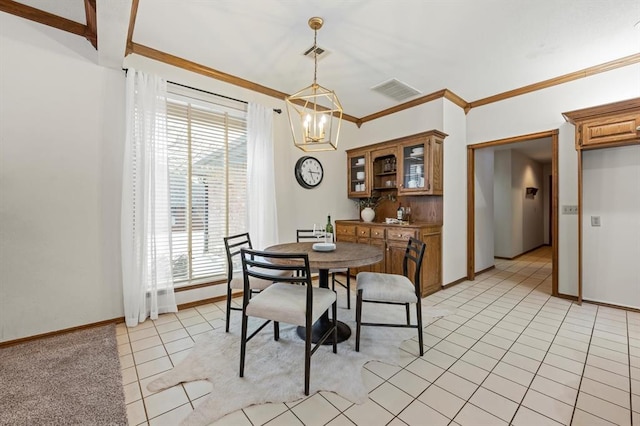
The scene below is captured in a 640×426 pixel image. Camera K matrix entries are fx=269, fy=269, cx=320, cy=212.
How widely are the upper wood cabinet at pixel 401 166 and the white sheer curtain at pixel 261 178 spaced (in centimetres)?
164

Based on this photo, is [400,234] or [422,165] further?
[422,165]

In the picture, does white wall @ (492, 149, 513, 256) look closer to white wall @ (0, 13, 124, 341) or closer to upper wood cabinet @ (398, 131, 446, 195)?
upper wood cabinet @ (398, 131, 446, 195)

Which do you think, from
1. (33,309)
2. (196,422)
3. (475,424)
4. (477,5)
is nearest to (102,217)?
(33,309)

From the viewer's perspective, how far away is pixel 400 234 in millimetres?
3631

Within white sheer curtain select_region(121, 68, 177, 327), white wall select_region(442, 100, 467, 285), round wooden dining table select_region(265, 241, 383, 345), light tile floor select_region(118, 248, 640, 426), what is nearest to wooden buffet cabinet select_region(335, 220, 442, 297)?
white wall select_region(442, 100, 467, 285)

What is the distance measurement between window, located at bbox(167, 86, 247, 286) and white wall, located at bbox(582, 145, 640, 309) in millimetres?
4305

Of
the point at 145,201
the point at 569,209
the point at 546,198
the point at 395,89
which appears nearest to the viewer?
the point at 145,201

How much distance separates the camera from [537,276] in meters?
4.55

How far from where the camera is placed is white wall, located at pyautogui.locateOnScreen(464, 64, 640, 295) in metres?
3.08

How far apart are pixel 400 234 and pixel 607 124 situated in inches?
96.4

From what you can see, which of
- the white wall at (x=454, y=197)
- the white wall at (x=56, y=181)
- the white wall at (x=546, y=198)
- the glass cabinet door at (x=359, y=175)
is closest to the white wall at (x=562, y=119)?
the white wall at (x=454, y=197)

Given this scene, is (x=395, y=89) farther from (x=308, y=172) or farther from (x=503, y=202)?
(x=503, y=202)

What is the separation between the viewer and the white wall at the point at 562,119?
3.08m

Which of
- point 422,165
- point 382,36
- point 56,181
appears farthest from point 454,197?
point 56,181
